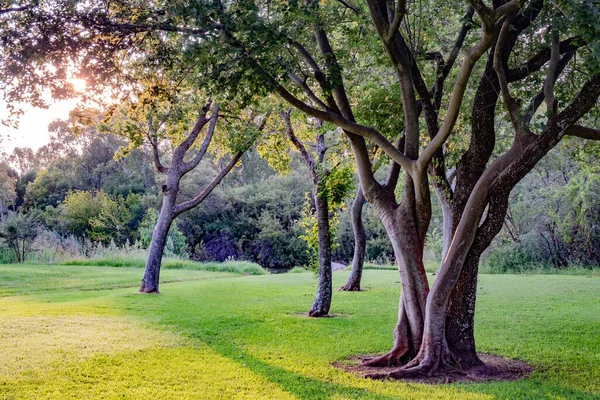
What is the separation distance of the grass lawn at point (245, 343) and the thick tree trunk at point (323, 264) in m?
0.35

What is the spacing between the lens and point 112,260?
2498 centimetres

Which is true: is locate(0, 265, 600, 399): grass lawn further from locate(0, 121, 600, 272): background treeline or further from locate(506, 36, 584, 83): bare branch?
locate(0, 121, 600, 272): background treeline

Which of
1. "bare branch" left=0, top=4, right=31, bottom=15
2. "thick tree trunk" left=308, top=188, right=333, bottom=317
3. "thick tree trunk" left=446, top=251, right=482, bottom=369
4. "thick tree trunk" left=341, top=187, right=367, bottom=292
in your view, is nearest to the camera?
"bare branch" left=0, top=4, right=31, bottom=15

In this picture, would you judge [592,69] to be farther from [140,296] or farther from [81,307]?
[140,296]

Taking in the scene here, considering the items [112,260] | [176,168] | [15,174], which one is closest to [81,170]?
[15,174]

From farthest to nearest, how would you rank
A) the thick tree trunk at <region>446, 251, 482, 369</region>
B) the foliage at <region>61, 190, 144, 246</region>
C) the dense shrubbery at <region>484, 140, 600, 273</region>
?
the foliage at <region>61, 190, 144, 246</region>, the dense shrubbery at <region>484, 140, 600, 273</region>, the thick tree trunk at <region>446, 251, 482, 369</region>

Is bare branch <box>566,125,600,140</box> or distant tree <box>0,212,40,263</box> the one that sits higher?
bare branch <box>566,125,600,140</box>

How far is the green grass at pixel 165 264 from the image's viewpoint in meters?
24.6

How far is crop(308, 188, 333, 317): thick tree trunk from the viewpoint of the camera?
1130cm

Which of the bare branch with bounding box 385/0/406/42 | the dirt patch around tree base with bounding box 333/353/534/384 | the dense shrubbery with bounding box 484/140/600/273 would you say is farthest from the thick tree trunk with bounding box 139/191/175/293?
the dense shrubbery with bounding box 484/140/600/273

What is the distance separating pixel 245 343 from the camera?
8188 mm

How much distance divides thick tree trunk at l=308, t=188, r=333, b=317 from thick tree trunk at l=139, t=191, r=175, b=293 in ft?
18.7

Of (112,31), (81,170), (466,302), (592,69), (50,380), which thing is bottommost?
(50,380)

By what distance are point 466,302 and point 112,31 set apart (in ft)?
19.2
